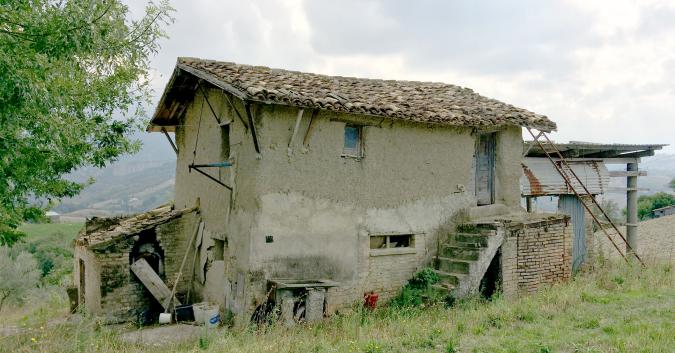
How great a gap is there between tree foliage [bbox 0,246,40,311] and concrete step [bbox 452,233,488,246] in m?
21.1

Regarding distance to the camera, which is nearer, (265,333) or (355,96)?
(265,333)

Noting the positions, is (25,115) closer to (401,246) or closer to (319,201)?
(319,201)

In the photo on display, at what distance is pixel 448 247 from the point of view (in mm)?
11320

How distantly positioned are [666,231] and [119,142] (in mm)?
23453

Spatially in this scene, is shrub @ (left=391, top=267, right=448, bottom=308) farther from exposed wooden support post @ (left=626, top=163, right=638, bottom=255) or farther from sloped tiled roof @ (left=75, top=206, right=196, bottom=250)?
exposed wooden support post @ (left=626, top=163, right=638, bottom=255)

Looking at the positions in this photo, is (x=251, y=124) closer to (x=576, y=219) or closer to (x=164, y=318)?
(x=164, y=318)

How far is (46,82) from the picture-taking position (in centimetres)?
728

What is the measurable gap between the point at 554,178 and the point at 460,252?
4245mm

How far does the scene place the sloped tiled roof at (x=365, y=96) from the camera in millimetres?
9125

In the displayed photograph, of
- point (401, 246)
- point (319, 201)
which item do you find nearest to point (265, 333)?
point (319, 201)

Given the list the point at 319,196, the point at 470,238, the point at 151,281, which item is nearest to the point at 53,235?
the point at 151,281

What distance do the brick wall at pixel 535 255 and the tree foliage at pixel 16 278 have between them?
22088 mm

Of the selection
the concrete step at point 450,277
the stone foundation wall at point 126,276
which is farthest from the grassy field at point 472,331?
the stone foundation wall at point 126,276

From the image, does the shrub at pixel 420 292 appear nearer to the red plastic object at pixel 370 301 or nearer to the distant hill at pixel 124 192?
the red plastic object at pixel 370 301
